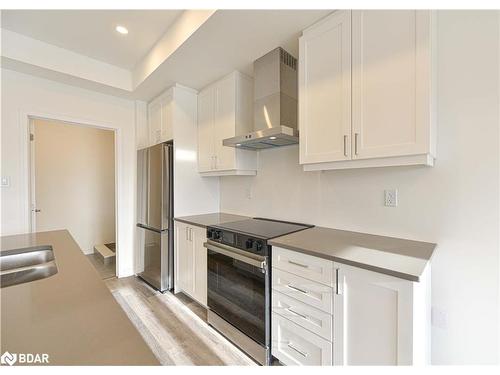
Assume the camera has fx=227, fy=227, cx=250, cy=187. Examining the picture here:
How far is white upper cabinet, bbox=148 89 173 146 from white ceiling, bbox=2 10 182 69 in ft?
1.77

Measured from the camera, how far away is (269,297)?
5.31 ft

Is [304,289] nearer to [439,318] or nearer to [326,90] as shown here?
[439,318]

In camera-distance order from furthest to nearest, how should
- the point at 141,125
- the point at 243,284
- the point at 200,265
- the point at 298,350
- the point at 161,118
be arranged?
the point at 141,125, the point at 161,118, the point at 200,265, the point at 243,284, the point at 298,350

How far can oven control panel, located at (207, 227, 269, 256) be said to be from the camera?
5.41 feet

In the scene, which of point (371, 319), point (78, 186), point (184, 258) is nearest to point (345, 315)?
point (371, 319)

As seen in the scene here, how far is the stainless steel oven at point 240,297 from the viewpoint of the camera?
64.2 inches

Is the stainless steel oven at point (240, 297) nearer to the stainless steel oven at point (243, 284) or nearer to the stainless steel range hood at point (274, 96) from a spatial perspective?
the stainless steel oven at point (243, 284)

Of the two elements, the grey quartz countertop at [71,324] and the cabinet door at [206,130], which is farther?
the cabinet door at [206,130]

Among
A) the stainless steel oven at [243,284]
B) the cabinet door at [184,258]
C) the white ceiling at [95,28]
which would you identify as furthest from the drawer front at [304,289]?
the white ceiling at [95,28]

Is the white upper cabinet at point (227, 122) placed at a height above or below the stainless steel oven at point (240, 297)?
above

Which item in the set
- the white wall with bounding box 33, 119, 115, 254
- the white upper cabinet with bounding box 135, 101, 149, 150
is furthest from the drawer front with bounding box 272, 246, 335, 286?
the white wall with bounding box 33, 119, 115, 254

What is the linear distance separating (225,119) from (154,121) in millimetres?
1243

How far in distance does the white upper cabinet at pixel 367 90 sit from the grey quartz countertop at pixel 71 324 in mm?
1468

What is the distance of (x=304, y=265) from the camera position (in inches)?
55.7
